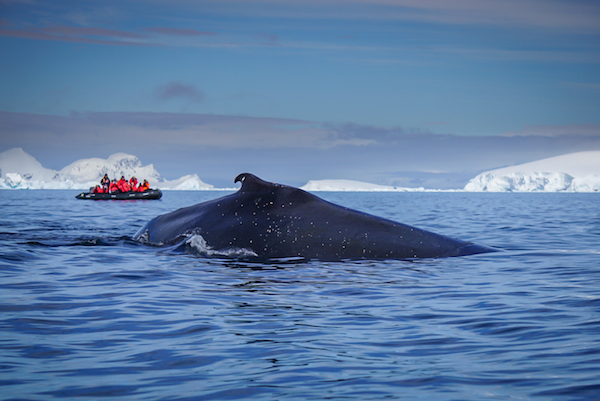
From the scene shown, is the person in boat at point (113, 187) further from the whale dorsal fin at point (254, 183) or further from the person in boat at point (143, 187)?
the whale dorsal fin at point (254, 183)

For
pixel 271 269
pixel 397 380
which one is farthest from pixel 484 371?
pixel 271 269

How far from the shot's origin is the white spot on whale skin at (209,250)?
A: 9758 millimetres

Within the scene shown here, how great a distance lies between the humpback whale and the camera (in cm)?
966

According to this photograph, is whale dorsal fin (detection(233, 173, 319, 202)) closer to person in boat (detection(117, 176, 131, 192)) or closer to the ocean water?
the ocean water

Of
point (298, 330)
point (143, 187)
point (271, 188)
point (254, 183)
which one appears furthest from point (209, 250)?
point (143, 187)

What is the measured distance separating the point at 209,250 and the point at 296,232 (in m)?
1.46

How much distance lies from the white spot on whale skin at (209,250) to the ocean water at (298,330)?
0.75 feet

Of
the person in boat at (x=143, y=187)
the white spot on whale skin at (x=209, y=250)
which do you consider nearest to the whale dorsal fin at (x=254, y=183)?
the white spot on whale skin at (x=209, y=250)

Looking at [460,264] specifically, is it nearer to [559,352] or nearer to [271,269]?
[271,269]

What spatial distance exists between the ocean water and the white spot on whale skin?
229 millimetres

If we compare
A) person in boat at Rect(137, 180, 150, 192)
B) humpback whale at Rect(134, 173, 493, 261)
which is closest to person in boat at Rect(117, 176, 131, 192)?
person in boat at Rect(137, 180, 150, 192)

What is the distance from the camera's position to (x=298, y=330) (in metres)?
5.41

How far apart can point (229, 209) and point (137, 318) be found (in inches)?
178

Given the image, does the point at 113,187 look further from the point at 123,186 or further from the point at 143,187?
the point at 143,187
